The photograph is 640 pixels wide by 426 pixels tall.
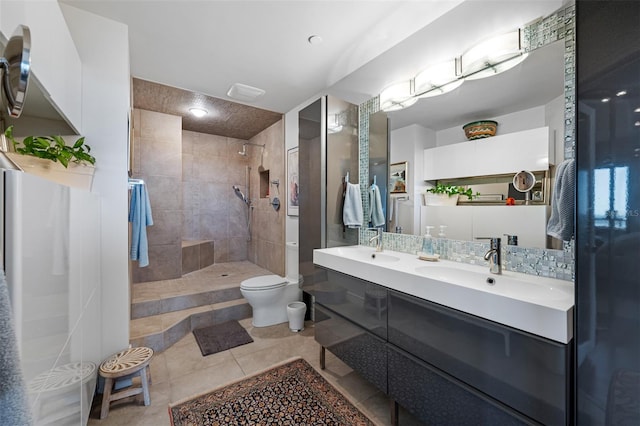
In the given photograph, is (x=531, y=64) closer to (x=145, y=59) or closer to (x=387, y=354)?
(x=387, y=354)

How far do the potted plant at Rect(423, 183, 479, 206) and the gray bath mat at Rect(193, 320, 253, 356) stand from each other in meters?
1.95

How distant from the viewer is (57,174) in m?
1.17

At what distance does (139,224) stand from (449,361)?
2348mm

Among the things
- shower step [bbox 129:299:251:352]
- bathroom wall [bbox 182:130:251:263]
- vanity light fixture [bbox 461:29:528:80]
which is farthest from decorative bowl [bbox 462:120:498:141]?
bathroom wall [bbox 182:130:251:263]

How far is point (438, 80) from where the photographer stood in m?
1.76

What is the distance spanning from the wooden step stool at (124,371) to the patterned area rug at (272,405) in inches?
9.5

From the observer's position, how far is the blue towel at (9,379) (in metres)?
0.38

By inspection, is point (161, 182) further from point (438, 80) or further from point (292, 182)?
point (438, 80)

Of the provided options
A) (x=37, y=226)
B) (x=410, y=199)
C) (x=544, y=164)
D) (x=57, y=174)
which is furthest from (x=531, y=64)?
(x=57, y=174)

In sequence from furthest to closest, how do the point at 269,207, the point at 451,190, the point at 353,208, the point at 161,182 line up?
the point at 269,207 → the point at 161,182 → the point at 353,208 → the point at 451,190

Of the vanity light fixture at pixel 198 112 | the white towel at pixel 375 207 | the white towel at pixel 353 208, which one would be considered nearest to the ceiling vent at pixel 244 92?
the vanity light fixture at pixel 198 112

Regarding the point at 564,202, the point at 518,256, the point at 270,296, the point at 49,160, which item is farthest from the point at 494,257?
the point at 49,160

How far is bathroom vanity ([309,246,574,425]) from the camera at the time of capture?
908 millimetres

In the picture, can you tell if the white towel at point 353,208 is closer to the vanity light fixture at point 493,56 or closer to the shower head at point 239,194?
the vanity light fixture at point 493,56
